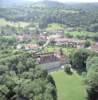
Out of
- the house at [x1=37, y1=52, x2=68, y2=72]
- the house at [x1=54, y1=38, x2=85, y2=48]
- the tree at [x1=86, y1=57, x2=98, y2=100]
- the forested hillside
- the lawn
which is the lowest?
the forested hillside

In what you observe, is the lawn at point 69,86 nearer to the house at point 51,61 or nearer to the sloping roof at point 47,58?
the house at point 51,61

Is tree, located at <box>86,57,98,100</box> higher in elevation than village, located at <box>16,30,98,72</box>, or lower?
higher

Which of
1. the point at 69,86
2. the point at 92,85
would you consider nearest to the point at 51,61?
the point at 69,86

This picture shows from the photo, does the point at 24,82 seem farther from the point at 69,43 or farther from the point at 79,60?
the point at 69,43

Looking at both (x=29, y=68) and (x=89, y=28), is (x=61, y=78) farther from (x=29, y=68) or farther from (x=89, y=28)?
(x=89, y=28)

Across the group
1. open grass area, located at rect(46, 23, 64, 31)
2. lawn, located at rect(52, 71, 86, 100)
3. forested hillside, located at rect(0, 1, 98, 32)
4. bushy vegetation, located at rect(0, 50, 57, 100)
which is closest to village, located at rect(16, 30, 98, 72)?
lawn, located at rect(52, 71, 86, 100)

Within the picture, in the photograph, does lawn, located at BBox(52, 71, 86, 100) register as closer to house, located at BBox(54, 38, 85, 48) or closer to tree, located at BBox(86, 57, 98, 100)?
tree, located at BBox(86, 57, 98, 100)
